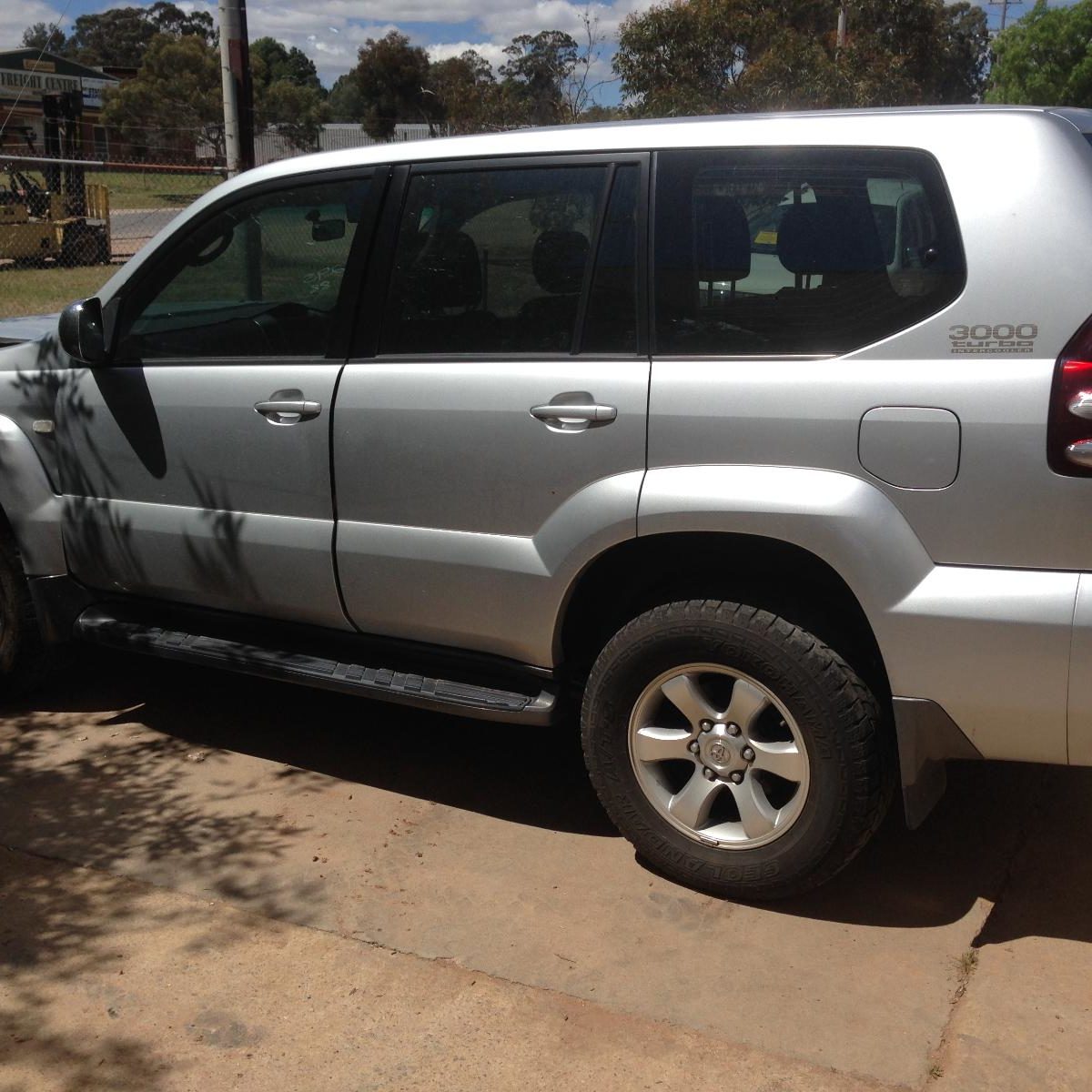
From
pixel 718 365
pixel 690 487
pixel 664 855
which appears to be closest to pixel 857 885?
pixel 664 855

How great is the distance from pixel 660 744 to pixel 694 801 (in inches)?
7.0

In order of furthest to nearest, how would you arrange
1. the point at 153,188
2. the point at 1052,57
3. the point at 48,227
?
the point at 1052,57
the point at 153,188
the point at 48,227

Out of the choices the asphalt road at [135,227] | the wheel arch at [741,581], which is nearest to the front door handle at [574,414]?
the wheel arch at [741,581]

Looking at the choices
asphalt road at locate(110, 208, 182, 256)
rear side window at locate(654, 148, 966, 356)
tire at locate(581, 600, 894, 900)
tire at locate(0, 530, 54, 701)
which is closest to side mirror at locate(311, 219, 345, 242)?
rear side window at locate(654, 148, 966, 356)

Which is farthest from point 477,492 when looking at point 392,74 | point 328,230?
point 392,74

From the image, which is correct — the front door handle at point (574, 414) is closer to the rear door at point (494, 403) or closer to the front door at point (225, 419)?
the rear door at point (494, 403)

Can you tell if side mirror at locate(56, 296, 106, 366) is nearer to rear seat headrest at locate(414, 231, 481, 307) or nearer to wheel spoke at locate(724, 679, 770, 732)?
rear seat headrest at locate(414, 231, 481, 307)

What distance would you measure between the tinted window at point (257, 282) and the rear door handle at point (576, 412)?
0.86m

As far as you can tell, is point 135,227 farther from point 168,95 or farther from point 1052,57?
point 1052,57

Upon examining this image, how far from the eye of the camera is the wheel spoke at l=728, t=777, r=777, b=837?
3.46 meters

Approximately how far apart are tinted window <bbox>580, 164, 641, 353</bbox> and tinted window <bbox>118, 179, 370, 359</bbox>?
870 mm

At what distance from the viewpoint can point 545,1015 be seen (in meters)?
3.12

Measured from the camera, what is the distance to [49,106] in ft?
77.1

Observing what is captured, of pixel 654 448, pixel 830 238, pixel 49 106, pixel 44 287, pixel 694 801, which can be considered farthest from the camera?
pixel 49 106
